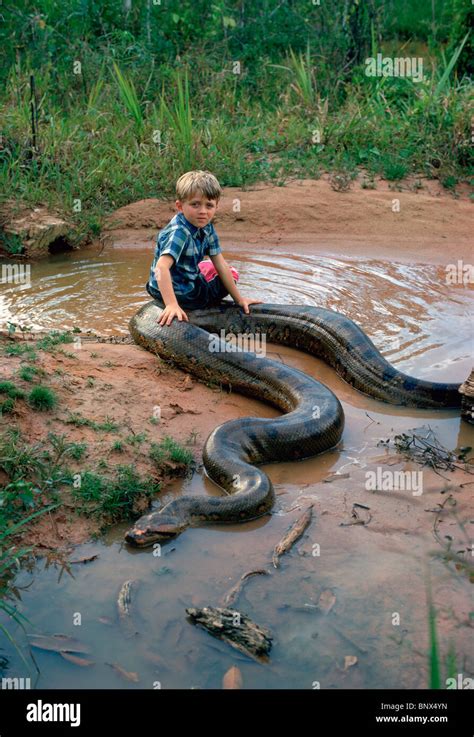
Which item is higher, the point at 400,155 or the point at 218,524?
the point at 400,155

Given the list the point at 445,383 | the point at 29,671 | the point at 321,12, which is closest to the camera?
the point at 29,671

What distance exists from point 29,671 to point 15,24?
1098 cm

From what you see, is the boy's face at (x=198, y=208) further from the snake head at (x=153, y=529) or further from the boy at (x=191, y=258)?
the snake head at (x=153, y=529)

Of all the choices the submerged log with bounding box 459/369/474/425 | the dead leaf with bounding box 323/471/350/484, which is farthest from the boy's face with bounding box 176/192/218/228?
the dead leaf with bounding box 323/471/350/484

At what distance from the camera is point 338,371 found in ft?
21.2

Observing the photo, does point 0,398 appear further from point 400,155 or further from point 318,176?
point 400,155

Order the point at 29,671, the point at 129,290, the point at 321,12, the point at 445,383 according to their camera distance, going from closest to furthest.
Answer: the point at 29,671, the point at 445,383, the point at 129,290, the point at 321,12

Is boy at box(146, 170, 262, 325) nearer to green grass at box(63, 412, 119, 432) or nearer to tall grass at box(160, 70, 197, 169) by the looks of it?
green grass at box(63, 412, 119, 432)

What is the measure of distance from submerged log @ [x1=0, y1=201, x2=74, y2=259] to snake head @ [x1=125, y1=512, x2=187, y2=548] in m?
5.34

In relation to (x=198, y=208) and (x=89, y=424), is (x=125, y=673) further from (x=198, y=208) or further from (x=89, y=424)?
(x=198, y=208)

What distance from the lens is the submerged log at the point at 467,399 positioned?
17.4 feet

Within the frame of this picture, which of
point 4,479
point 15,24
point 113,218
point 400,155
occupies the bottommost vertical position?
point 4,479

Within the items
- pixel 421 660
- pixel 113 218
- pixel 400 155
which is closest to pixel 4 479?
pixel 421 660

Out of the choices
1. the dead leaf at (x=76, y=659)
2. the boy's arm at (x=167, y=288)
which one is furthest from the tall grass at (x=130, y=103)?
the dead leaf at (x=76, y=659)
